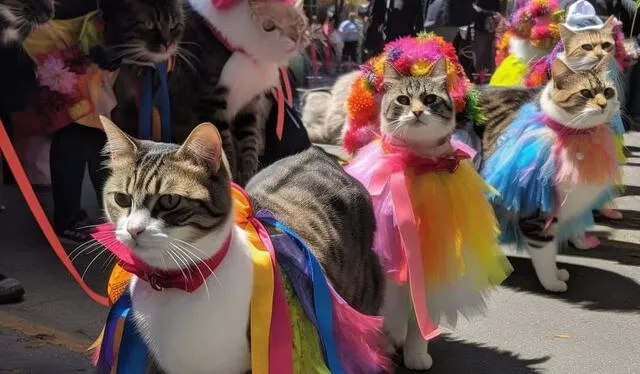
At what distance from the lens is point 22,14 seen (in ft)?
8.72

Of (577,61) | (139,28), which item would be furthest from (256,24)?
(577,61)

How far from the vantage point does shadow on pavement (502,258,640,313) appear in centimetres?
359

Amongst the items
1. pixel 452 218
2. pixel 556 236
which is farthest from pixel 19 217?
pixel 556 236

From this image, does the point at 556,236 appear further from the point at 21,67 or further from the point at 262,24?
the point at 21,67

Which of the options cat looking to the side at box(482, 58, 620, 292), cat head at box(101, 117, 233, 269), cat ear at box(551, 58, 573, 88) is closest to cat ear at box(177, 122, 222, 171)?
cat head at box(101, 117, 233, 269)

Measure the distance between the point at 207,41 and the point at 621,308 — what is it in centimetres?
250

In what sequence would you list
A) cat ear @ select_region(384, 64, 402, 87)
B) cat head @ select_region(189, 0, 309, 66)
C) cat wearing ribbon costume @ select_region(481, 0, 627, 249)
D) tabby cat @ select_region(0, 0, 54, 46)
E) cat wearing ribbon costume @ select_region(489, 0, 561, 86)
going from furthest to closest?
1. cat wearing ribbon costume @ select_region(489, 0, 561, 86)
2. cat wearing ribbon costume @ select_region(481, 0, 627, 249)
3. cat head @ select_region(189, 0, 309, 66)
4. cat ear @ select_region(384, 64, 402, 87)
5. tabby cat @ select_region(0, 0, 54, 46)

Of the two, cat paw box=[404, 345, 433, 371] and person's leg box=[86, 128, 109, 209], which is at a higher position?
person's leg box=[86, 128, 109, 209]

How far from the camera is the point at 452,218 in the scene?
2.70 meters

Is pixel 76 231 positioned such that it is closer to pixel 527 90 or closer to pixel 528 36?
pixel 527 90

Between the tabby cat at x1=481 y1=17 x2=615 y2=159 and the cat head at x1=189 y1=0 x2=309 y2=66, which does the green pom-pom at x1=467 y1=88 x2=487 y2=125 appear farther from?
the cat head at x1=189 y1=0 x2=309 y2=66

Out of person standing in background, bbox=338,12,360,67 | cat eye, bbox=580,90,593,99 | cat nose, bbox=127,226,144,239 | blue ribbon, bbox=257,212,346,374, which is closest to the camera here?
cat nose, bbox=127,226,144,239

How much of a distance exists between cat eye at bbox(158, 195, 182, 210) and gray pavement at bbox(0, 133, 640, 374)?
3.84 ft

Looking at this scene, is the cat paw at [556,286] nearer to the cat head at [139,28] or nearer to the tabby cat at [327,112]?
the cat head at [139,28]
